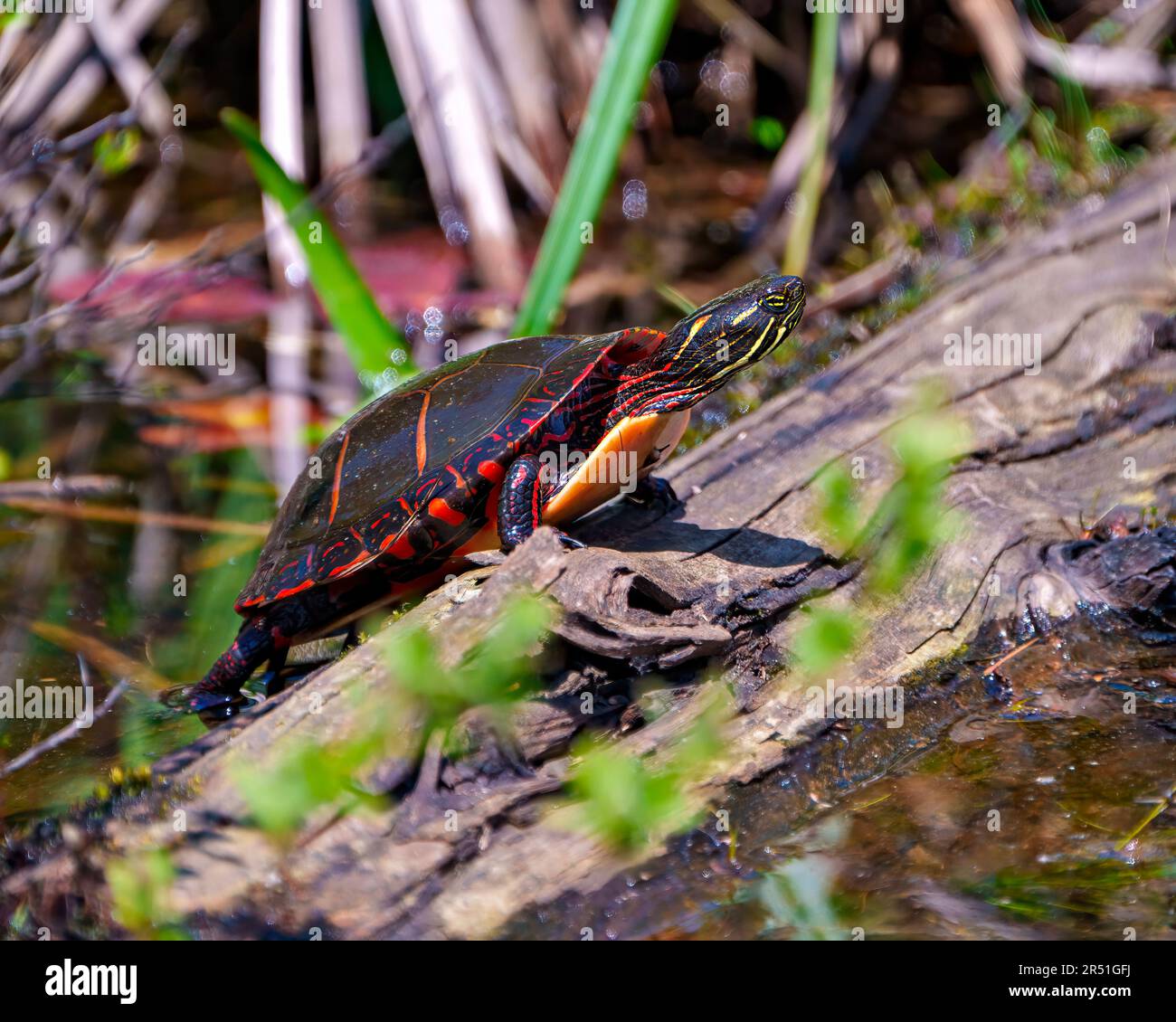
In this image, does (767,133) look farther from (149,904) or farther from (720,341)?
(149,904)

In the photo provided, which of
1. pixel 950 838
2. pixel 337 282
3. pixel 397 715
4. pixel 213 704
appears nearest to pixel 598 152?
pixel 337 282

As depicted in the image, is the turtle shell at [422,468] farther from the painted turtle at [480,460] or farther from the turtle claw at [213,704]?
the turtle claw at [213,704]

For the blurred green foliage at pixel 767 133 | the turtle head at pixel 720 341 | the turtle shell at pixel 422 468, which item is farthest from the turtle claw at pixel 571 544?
the blurred green foliage at pixel 767 133

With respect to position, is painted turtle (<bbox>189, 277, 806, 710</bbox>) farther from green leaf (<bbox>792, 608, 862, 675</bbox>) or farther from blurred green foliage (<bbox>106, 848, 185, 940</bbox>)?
blurred green foliage (<bbox>106, 848, 185, 940</bbox>)

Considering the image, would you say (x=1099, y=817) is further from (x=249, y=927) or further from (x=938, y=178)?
(x=938, y=178)

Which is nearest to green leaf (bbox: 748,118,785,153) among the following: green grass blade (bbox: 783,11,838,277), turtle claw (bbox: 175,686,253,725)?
green grass blade (bbox: 783,11,838,277)
